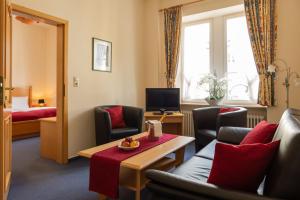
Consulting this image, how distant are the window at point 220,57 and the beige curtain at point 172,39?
0.34 meters

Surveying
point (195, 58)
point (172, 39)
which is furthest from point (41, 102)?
point (195, 58)

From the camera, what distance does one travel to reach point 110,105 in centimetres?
390

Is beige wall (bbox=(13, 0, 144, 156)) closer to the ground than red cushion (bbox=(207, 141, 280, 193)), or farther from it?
farther from it

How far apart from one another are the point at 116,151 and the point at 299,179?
4.92 ft

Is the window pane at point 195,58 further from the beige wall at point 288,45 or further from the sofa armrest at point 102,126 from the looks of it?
the sofa armrest at point 102,126

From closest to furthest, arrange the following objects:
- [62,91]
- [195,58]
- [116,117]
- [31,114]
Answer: [62,91], [116,117], [195,58], [31,114]

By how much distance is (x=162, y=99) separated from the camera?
4105 mm

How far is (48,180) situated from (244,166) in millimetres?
2333

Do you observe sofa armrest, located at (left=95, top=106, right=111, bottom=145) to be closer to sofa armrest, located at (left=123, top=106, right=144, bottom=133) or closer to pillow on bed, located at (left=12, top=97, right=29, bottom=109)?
sofa armrest, located at (left=123, top=106, right=144, bottom=133)

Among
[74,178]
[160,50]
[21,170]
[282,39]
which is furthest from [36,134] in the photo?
[282,39]

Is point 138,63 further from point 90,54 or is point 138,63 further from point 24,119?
point 24,119

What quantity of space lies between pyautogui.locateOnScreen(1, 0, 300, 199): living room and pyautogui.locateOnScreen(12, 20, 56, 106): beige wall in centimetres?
324

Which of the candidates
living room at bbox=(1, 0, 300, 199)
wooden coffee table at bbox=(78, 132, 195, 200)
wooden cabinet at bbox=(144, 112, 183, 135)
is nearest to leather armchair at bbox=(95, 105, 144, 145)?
wooden cabinet at bbox=(144, 112, 183, 135)

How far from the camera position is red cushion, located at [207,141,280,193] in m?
1.13
